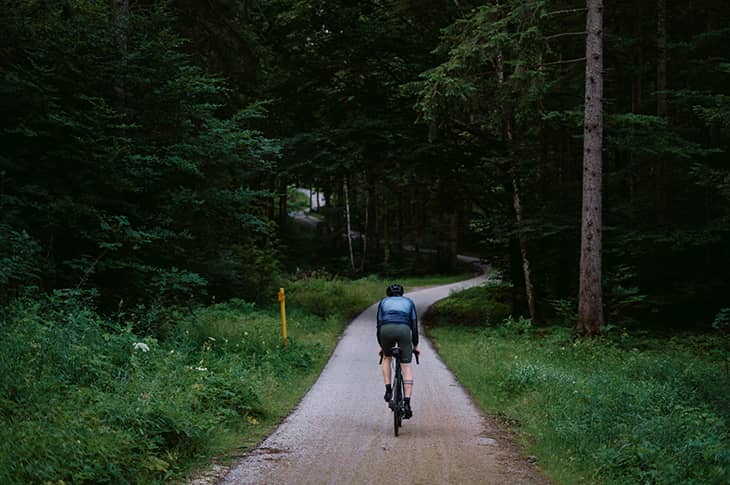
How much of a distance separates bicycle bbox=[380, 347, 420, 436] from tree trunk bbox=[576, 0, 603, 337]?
754 centimetres

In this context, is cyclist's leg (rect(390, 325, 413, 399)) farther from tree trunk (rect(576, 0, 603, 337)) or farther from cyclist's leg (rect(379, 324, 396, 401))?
tree trunk (rect(576, 0, 603, 337))

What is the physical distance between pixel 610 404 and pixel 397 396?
275 cm

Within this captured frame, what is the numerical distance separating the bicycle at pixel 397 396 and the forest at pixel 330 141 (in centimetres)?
318

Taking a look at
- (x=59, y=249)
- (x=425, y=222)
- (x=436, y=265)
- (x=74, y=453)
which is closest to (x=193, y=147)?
(x=59, y=249)

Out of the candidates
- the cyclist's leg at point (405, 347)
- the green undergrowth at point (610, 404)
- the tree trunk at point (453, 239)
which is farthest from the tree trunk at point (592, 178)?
the tree trunk at point (453, 239)

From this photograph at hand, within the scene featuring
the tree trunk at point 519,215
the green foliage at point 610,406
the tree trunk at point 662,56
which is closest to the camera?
the green foliage at point 610,406

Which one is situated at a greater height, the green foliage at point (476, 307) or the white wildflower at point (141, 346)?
the white wildflower at point (141, 346)

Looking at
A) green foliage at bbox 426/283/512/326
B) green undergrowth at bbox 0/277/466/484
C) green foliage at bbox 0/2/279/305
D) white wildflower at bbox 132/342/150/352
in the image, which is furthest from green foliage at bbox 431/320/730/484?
green foliage at bbox 426/283/512/326

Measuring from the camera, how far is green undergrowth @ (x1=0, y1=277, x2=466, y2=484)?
5410 millimetres

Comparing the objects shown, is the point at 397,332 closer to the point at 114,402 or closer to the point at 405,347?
the point at 405,347

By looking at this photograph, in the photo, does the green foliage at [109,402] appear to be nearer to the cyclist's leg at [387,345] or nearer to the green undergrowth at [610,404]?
the cyclist's leg at [387,345]

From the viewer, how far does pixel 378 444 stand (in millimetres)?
7574

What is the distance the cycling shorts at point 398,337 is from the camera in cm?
868

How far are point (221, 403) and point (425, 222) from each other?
5230 centimetres
